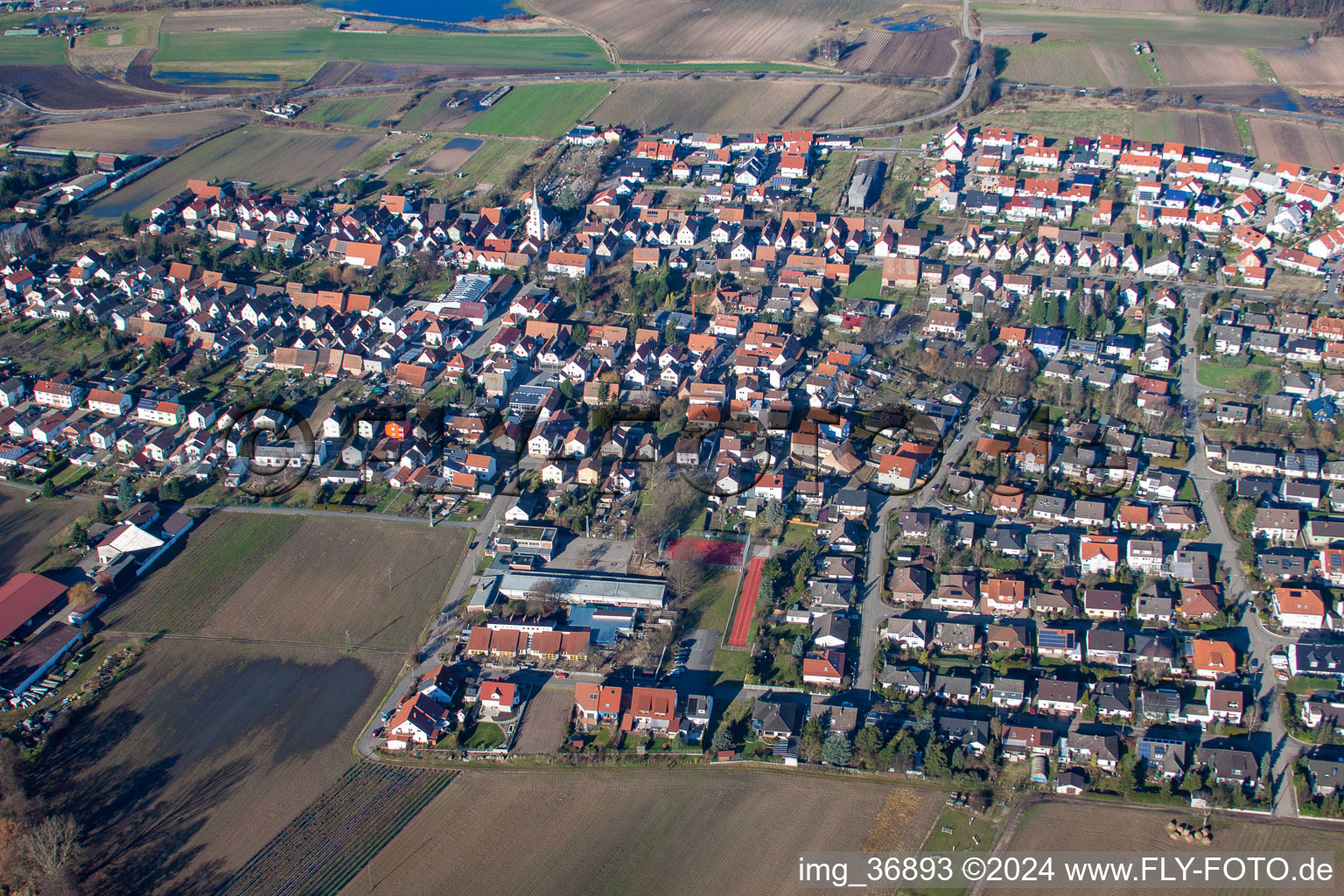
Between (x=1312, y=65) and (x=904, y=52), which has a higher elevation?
(x=1312, y=65)

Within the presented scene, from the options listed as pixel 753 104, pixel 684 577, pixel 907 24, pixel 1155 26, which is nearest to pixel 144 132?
pixel 753 104

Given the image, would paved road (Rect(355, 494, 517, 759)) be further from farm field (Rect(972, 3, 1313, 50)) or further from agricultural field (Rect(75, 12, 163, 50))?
agricultural field (Rect(75, 12, 163, 50))

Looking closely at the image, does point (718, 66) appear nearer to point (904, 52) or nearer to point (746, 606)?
point (904, 52)

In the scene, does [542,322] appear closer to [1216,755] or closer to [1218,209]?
[1216,755]

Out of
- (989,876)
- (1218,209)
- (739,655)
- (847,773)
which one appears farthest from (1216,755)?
(1218,209)

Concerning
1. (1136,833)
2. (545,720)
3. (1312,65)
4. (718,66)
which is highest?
(1312,65)

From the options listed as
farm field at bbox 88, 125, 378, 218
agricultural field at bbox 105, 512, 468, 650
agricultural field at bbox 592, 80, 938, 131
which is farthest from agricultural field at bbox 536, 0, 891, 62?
agricultural field at bbox 105, 512, 468, 650

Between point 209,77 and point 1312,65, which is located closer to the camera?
point 1312,65
